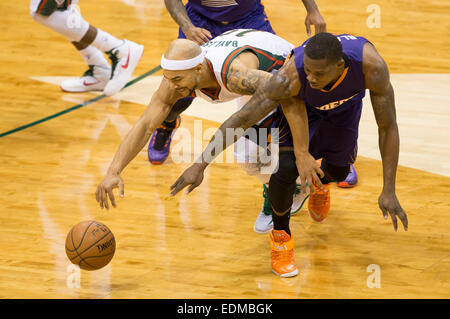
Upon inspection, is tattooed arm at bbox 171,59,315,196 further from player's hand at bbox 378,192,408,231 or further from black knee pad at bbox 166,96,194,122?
black knee pad at bbox 166,96,194,122

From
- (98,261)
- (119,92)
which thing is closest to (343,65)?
(98,261)

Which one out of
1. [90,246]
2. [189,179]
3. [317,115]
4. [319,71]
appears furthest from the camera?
[317,115]

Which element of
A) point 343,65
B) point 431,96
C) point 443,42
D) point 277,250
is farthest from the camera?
point 443,42

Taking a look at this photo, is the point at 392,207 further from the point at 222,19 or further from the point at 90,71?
the point at 90,71

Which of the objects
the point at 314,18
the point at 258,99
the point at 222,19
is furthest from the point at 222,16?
the point at 258,99

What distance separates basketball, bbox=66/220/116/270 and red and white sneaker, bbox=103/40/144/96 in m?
3.11

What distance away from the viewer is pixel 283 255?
4.64 meters

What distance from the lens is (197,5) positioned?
226 inches

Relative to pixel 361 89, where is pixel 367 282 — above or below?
below

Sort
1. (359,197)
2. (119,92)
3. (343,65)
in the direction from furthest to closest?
1. (119,92)
2. (359,197)
3. (343,65)

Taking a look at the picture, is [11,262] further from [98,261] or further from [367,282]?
[367,282]

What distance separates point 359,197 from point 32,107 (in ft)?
10.6

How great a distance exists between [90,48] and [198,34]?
2423 mm

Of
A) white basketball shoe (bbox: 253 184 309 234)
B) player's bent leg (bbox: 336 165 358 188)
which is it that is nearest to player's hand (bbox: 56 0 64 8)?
white basketball shoe (bbox: 253 184 309 234)
